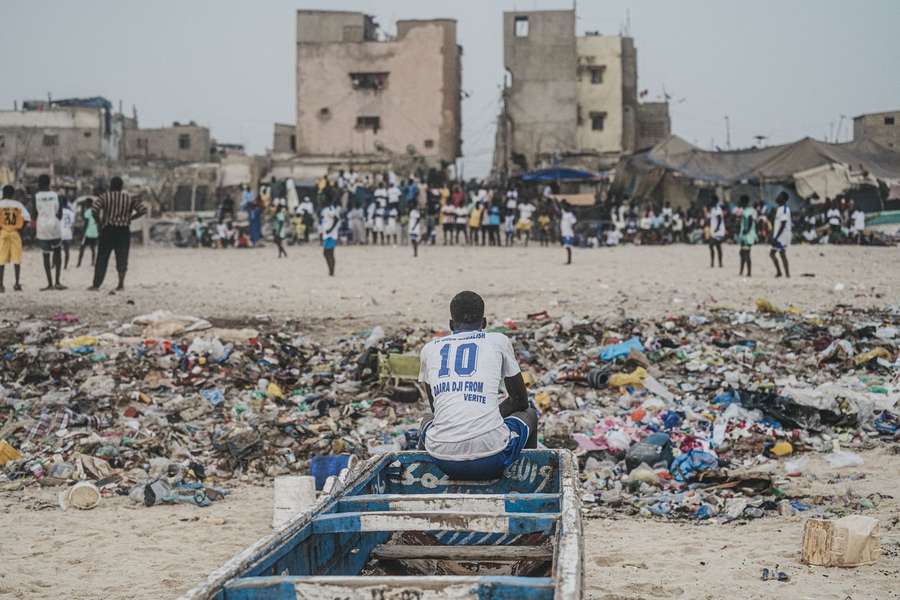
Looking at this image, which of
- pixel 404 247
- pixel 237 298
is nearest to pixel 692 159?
pixel 404 247

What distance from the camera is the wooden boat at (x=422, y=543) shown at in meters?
2.81

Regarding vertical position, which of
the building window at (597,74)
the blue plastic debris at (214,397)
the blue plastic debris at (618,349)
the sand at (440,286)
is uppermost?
the building window at (597,74)

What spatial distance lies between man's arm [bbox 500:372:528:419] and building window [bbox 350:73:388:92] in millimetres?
43038

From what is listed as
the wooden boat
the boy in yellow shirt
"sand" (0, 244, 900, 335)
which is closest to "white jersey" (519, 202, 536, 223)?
"sand" (0, 244, 900, 335)

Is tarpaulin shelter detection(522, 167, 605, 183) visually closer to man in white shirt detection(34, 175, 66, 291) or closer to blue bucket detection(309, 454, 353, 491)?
man in white shirt detection(34, 175, 66, 291)

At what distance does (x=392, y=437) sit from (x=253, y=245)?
23.6 meters

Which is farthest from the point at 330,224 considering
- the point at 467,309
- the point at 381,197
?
the point at 381,197

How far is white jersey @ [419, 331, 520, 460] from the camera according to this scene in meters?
4.51

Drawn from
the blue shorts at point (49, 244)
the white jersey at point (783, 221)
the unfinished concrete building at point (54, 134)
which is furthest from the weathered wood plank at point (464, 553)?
the unfinished concrete building at point (54, 134)

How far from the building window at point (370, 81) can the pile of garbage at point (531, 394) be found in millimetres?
36367

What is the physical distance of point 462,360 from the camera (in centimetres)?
459

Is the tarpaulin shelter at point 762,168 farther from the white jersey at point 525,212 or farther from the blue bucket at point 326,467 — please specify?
the blue bucket at point 326,467

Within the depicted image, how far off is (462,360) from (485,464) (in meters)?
0.49

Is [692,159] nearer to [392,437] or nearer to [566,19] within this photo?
[566,19]
